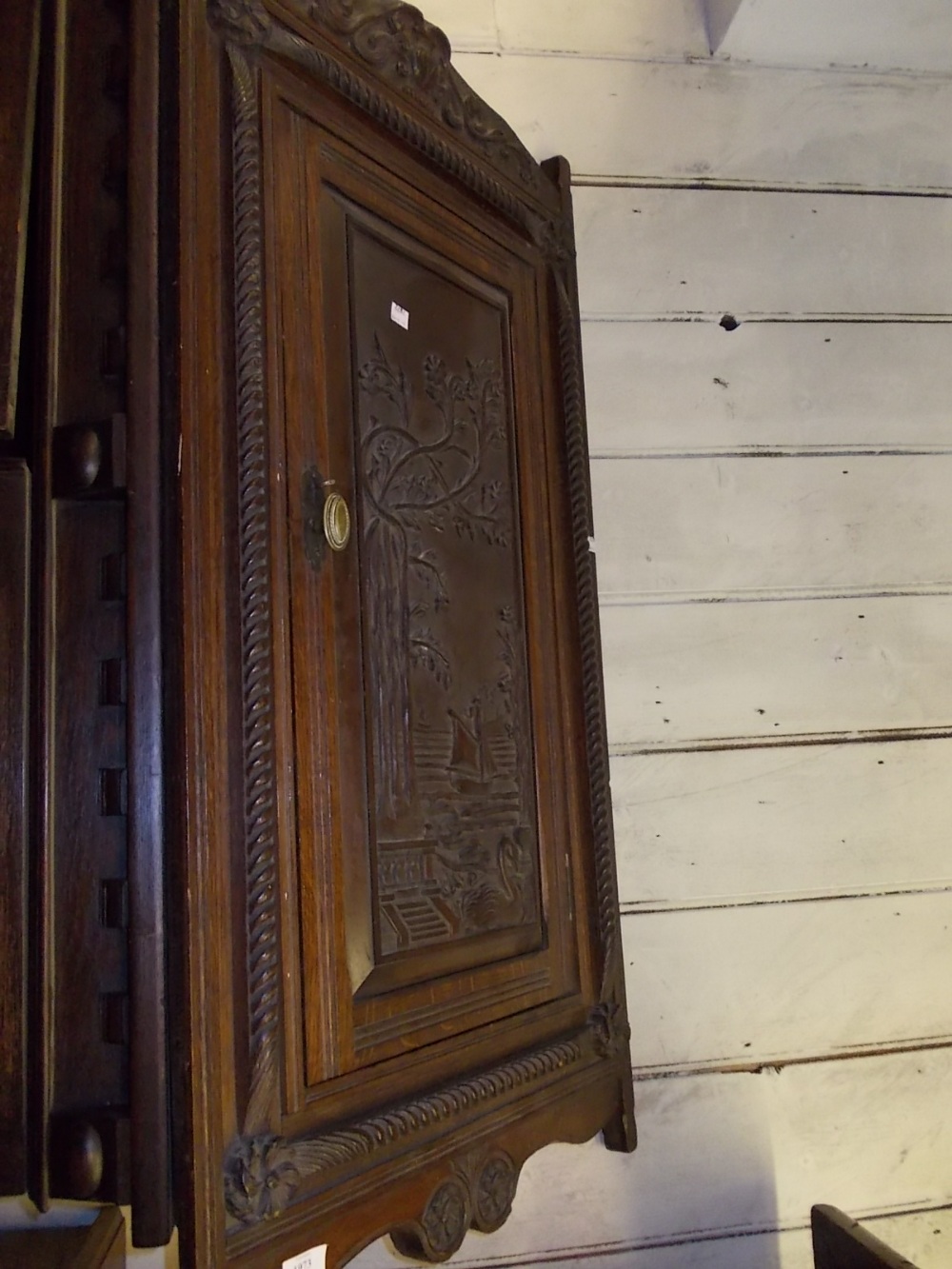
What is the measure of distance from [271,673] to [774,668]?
0.65 meters

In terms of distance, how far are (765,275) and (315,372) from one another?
686mm

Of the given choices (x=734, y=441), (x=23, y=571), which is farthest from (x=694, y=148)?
(x=23, y=571)

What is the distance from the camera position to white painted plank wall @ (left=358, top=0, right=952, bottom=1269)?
3.29ft

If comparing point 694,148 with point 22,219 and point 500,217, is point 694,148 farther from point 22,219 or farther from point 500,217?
point 22,219

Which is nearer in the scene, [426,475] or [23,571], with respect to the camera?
[23,571]

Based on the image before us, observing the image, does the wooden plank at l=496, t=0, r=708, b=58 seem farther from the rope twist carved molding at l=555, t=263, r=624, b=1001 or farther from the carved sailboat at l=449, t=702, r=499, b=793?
the carved sailboat at l=449, t=702, r=499, b=793

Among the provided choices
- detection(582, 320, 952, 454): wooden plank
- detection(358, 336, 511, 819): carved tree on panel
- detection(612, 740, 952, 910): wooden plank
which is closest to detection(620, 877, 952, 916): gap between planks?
detection(612, 740, 952, 910): wooden plank

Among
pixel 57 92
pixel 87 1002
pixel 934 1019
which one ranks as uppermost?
pixel 57 92

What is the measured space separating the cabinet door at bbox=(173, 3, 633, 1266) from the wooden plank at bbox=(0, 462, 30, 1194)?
0.33 feet

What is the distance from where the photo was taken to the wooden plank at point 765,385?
3.61 feet

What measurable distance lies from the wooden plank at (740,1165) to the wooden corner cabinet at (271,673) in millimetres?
205

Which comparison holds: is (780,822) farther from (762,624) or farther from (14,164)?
(14,164)

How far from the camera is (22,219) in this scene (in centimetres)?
60

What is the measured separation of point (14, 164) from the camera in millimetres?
599
